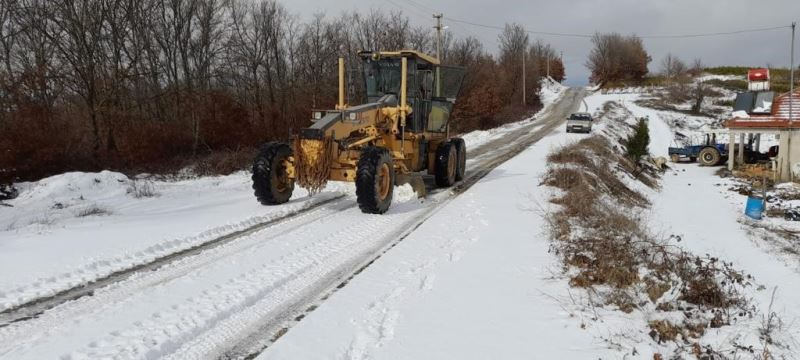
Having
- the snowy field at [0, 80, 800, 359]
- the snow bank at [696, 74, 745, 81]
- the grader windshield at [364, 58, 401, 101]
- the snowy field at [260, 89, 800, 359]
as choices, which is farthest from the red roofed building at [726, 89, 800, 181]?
the snow bank at [696, 74, 745, 81]

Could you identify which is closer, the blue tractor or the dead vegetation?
the dead vegetation

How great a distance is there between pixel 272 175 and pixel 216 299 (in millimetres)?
4472

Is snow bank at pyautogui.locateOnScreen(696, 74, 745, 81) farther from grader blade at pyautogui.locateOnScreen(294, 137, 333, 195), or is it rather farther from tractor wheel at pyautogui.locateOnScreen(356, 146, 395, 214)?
grader blade at pyautogui.locateOnScreen(294, 137, 333, 195)

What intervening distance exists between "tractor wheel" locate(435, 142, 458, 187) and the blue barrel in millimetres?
9443

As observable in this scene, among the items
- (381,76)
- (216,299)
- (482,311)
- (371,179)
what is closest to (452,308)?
(482,311)

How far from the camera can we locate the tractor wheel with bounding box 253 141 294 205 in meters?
9.10

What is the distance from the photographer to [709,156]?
92.8 feet

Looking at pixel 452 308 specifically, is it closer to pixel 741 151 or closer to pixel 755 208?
pixel 755 208

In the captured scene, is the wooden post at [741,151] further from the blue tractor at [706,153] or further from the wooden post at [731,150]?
the blue tractor at [706,153]

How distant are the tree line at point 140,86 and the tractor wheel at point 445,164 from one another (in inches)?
92.0

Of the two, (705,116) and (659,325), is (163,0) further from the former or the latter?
(705,116)

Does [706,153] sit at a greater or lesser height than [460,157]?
lesser

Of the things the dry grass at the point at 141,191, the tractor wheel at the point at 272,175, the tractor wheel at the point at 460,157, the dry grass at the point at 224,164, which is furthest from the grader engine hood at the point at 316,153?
the dry grass at the point at 224,164

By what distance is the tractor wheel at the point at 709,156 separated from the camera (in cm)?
2811
